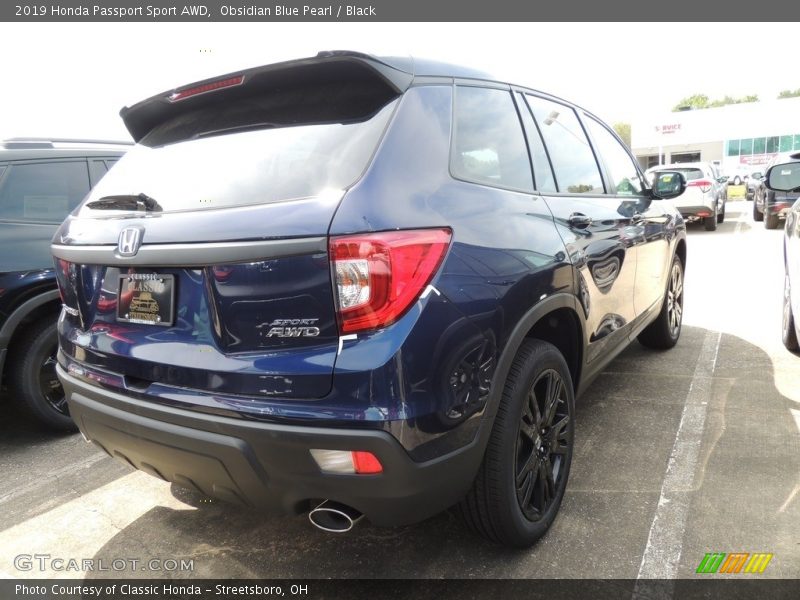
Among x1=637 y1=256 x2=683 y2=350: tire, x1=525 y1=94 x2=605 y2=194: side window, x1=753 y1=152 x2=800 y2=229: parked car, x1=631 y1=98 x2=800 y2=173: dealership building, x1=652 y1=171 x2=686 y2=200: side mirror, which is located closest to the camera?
x1=525 y1=94 x2=605 y2=194: side window

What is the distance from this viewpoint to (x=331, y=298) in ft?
5.36

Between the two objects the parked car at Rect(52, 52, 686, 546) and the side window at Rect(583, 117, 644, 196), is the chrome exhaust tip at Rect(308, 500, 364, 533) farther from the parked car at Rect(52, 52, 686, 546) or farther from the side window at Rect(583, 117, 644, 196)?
the side window at Rect(583, 117, 644, 196)

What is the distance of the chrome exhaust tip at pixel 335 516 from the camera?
5.93 ft

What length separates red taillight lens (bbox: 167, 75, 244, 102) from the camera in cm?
206

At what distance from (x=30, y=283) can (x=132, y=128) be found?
1477mm

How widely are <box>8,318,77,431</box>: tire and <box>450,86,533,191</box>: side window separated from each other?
289 centimetres

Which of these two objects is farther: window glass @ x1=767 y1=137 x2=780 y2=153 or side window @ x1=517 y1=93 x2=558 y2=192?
window glass @ x1=767 y1=137 x2=780 y2=153

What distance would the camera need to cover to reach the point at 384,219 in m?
1.65

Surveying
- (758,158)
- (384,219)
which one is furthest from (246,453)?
(758,158)

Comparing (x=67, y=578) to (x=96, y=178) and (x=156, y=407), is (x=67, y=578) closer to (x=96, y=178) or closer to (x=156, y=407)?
(x=156, y=407)

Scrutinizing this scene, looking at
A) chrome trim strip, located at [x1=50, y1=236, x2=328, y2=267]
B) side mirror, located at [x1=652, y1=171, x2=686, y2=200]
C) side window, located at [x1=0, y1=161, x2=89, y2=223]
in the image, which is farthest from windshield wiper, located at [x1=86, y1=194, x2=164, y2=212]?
side mirror, located at [x1=652, y1=171, x2=686, y2=200]

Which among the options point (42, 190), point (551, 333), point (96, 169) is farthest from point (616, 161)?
point (42, 190)

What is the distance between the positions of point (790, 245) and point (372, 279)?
3813 mm

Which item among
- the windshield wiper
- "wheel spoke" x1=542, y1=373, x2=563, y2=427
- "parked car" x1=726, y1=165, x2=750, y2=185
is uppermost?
the windshield wiper
